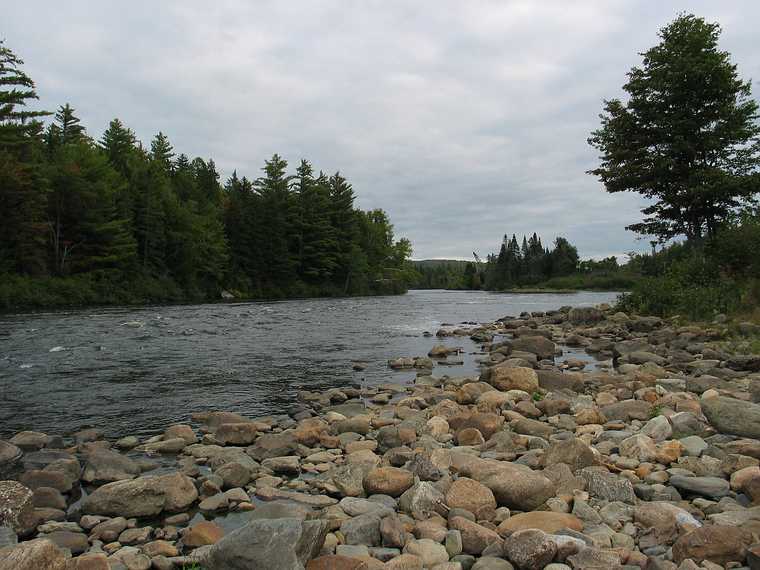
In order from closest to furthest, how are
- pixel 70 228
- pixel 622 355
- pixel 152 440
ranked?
1. pixel 152 440
2. pixel 622 355
3. pixel 70 228

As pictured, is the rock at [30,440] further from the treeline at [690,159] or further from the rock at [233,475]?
the treeline at [690,159]

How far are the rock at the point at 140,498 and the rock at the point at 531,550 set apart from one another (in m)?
2.91

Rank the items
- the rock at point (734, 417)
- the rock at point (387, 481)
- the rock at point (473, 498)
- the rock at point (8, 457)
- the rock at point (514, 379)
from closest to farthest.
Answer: the rock at point (473, 498)
the rock at point (387, 481)
the rock at point (8, 457)
the rock at point (734, 417)
the rock at point (514, 379)

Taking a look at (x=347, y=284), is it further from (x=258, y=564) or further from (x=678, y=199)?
(x=258, y=564)

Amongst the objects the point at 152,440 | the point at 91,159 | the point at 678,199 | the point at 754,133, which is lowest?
the point at 152,440

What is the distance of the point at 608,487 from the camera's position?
4.49 meters

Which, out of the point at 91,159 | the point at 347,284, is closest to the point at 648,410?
the point at 91,159

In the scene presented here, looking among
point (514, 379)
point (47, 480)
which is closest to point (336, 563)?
point (47, 480)

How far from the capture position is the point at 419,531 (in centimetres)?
396

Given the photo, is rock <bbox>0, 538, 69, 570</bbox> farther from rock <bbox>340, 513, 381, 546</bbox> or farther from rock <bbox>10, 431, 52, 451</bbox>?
rock <bbox>10, 431, 52, 451</bbox>

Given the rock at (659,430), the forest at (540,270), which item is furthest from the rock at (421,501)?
the forest at (540,270)

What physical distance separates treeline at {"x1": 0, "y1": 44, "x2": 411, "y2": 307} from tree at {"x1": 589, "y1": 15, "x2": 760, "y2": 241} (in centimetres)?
3286

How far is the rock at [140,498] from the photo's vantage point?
4527mm

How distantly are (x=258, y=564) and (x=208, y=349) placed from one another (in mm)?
12012
